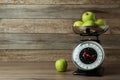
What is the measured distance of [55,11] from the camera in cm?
210

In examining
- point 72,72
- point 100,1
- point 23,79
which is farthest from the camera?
point 100,1

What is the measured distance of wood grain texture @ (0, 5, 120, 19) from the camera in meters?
2.08

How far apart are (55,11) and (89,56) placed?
60cm

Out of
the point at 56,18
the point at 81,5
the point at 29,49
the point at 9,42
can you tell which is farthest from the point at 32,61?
the point at 81,5

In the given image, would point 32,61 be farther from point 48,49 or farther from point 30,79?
point 30,79

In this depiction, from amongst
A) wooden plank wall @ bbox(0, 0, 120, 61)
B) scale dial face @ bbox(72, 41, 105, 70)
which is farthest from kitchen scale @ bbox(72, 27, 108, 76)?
wooden plank wall @ bbox(0, 0, 120, 61)

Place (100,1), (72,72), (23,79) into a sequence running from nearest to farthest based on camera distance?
(23,79), (72,72), (100,1)

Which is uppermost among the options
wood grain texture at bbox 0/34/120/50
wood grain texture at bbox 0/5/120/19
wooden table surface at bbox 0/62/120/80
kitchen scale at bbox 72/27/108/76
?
wood grain texture at bbox 0/5/120/19

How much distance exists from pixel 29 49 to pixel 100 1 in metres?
0.63

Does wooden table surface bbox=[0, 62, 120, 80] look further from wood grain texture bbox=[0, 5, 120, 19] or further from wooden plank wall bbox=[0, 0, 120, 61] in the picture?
wood grain texture bbox=[0, 5, 120, 19]

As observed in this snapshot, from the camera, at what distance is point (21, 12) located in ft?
6.87

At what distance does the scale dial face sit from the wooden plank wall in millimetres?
473

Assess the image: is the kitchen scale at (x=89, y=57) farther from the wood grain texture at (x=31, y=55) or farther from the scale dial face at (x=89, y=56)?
the wood grain texture at (x=31, y=55)

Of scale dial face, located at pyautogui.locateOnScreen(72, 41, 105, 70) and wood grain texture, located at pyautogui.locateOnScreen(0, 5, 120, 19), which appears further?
wood grain texture, located at pyautogui.locateOnScreen(0, 5, 120, 19)
